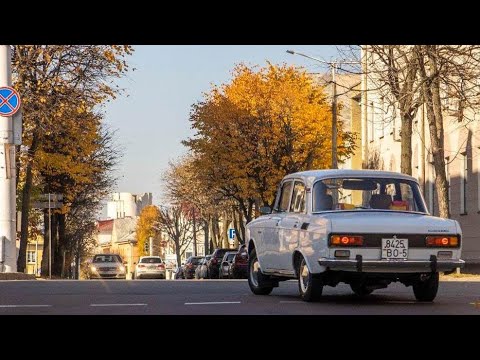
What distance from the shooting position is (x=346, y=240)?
15.9 metres

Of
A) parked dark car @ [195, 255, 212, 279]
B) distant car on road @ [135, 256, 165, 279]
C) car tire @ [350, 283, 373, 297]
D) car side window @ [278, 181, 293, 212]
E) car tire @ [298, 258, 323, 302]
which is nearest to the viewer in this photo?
car tire @ [298, 258, 323, 302]

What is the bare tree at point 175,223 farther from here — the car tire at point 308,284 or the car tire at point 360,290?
the car tire at point 308,284

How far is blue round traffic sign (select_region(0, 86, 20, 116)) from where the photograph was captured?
3266cm

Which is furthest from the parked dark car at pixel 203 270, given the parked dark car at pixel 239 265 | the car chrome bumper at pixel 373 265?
the car chrome bumper at pixel 373 265

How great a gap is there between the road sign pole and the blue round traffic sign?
1868 millimetres

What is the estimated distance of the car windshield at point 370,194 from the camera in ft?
56.3

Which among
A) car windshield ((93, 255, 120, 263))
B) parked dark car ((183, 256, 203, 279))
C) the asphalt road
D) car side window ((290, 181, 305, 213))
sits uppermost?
car side window ((290, 181, 305, 213))

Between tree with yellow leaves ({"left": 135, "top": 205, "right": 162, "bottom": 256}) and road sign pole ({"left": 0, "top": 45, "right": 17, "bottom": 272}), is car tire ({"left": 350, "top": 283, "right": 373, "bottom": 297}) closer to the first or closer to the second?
road sign pole ({"left": 0, "top": 45, "right": 17, "bottom": 272})

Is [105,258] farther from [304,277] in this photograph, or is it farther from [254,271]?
[304,277]

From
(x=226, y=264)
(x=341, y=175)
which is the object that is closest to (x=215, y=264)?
(x=226, y=264)

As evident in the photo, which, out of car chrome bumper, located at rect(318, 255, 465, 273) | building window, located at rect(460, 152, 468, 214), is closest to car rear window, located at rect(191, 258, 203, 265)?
building window, located at rect(460, 152, 468, 214)
